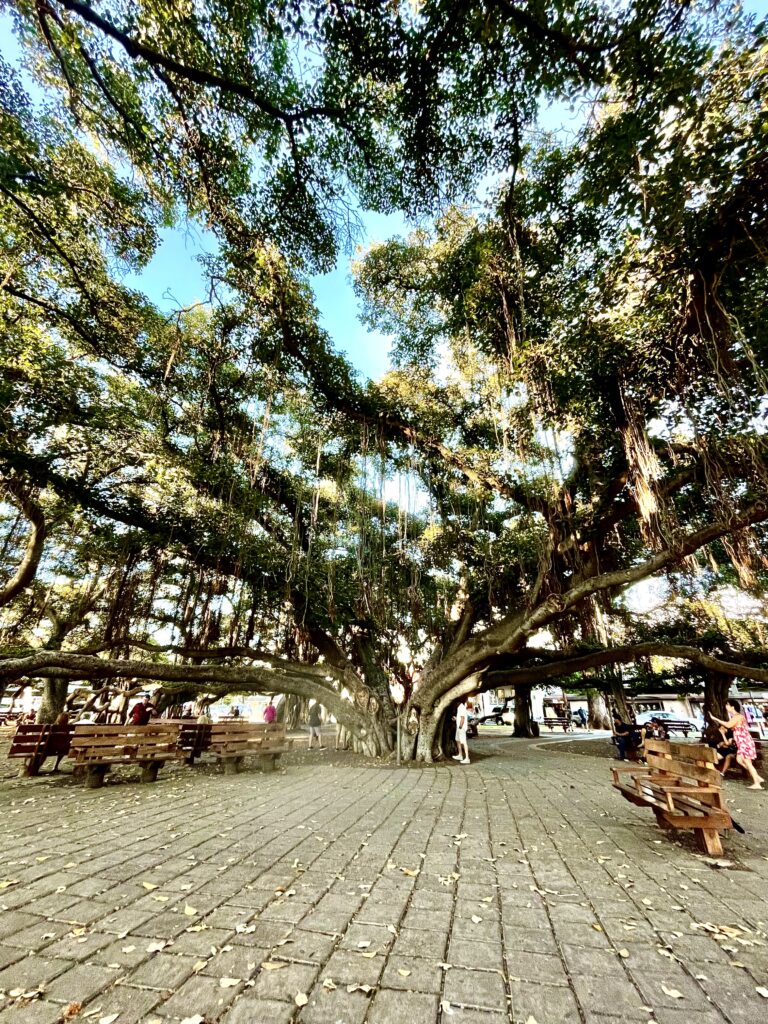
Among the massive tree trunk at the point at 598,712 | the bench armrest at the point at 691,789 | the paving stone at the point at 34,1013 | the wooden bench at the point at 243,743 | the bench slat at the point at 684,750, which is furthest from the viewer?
the massive tree trunk at the point at 598,712

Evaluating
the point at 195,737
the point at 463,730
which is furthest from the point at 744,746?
the point at 195,737

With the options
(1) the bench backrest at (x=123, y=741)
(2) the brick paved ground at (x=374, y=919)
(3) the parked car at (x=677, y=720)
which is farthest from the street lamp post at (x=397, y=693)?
(3) the parked car at (x=677, y=720)

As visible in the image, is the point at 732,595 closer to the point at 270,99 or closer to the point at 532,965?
the point at 532,965

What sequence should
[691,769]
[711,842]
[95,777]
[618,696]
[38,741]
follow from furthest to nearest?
[618,696] < [38,741] < [95,777] < [691,769] < [711,842]

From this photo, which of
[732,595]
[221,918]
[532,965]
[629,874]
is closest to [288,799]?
[221,918]

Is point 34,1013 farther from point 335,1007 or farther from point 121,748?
point 121,748

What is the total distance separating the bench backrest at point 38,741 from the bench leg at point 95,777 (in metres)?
1.56

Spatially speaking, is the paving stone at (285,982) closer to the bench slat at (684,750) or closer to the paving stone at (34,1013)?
the paving stone at (34,1013)

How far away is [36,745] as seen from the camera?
22.8 feet

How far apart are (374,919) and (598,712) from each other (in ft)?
85.1

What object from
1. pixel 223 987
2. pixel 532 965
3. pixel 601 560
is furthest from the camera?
pixel 601 560

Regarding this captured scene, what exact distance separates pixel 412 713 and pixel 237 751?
12.3ft

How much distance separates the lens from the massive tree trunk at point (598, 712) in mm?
22922

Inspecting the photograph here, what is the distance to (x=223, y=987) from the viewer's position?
1.69 metres
